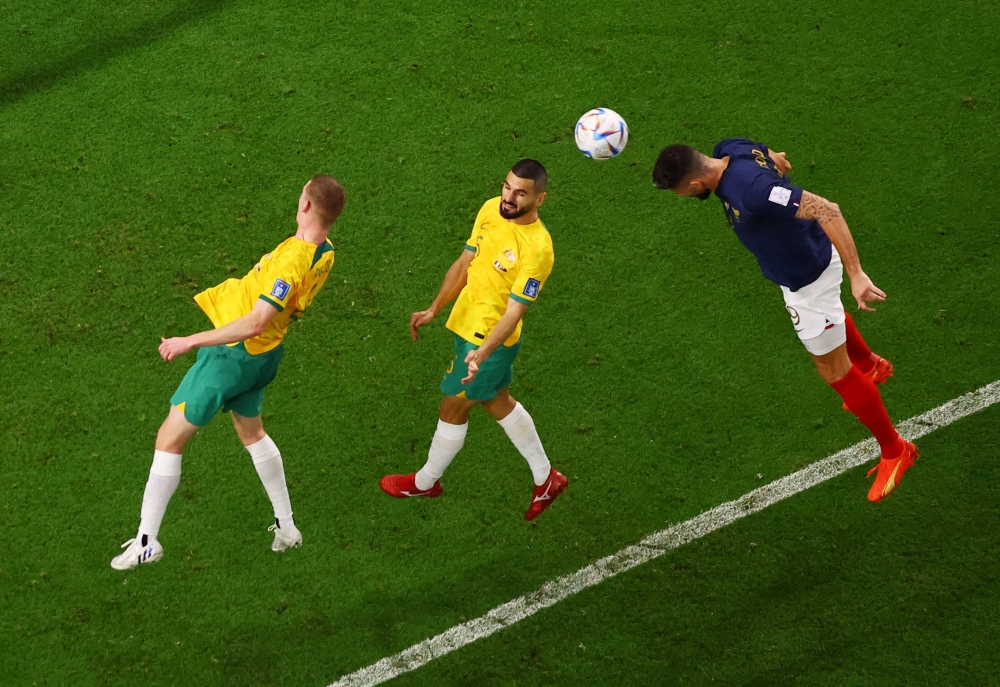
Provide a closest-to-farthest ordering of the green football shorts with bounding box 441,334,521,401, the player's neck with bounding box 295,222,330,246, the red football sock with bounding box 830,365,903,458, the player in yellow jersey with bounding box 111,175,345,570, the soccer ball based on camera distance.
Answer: the player in yellow jersey with bounding box 111,175,345,570 → the player's neck with bounding box 295,222,330,246 → the green football shorts with bounding box 441,334,521,401 → the red football sock with bounding box 830,365,903,458 → the soccer ball

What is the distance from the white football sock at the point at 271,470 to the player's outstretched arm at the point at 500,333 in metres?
1.21

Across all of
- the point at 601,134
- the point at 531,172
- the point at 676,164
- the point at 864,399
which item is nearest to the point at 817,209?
the point at 676,164

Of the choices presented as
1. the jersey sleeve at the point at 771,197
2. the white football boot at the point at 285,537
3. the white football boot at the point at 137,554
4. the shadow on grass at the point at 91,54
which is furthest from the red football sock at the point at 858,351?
the shadow on grass at the point at 91,54

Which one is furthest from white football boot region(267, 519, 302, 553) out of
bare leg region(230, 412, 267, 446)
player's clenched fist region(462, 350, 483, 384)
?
player's clenched fist region(462, 350, 483, 384)

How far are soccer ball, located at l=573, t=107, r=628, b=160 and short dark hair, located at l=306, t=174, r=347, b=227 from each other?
1.62m

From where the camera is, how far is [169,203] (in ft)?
23.4

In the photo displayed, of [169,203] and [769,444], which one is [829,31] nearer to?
[769,444]

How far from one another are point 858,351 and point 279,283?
327 centimetres

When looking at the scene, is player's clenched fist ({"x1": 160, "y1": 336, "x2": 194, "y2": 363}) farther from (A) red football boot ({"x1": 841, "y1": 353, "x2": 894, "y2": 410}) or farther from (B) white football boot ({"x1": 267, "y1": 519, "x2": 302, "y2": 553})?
(A) red football boot ({"x1": 841, "y1": 353, "x2": 894, "y2": 410})

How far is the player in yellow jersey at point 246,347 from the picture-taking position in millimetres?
5117

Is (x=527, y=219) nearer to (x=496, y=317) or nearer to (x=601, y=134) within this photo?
(x=496, y=317)

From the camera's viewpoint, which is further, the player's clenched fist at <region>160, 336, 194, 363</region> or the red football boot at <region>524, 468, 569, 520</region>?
the red football boot at <region>524, 468, 569, 520</region>

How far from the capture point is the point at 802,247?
209 inches

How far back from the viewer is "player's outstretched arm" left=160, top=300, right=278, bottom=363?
192 inches
